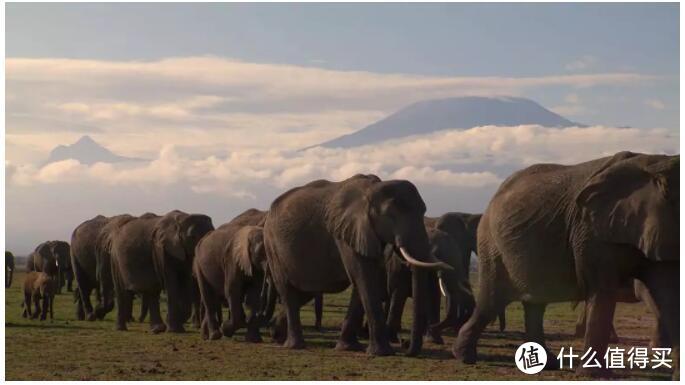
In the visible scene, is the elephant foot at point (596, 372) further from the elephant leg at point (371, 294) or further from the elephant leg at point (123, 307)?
the elephant leg at point (123, 307)

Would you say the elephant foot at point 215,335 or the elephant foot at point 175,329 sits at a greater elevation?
the elephant foot at point 215,335

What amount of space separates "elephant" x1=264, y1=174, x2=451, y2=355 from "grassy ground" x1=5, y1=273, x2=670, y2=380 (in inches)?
22.6

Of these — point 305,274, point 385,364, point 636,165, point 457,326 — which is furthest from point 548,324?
point 636,165

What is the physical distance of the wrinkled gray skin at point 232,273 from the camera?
23.1 meters

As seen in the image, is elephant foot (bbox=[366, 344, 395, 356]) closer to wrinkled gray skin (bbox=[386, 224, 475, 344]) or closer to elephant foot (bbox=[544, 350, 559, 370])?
wrinkled gray skin (bbox=[386, 224, 475, 344])

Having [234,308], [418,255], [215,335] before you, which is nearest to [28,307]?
[215,335]

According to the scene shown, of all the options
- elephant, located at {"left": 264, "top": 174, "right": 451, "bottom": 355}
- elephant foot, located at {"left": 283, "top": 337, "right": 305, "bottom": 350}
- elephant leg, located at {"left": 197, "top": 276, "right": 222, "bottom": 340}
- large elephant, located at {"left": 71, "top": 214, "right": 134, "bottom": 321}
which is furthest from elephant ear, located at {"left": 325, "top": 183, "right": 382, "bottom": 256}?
large elephant, located at {"left": 71, "top": 214, "right": 134, "bottom": 321}

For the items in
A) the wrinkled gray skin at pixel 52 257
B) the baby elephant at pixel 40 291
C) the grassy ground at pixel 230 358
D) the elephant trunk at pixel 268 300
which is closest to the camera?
the grassy ground at pixel 230 358

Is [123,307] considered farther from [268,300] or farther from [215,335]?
[215,335]

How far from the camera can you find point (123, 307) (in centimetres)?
2750

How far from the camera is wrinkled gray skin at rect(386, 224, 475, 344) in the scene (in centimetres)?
2212

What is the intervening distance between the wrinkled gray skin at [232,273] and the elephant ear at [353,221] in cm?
254

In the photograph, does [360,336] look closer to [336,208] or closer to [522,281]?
[336,208]

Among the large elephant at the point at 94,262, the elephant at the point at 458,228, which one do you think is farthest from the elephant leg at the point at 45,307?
the elephant at the point at 458,228
